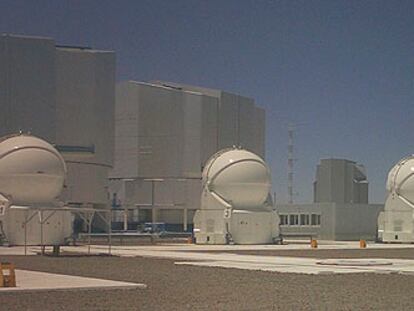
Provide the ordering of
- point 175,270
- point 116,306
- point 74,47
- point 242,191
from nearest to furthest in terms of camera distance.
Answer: point 116,306, point 175,270, point 242,191, point 74,47

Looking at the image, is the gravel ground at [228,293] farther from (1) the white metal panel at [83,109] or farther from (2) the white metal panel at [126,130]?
(2) the white metal panel at [126,130]

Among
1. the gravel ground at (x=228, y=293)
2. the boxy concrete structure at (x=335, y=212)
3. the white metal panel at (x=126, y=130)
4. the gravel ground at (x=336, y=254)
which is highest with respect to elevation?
the white metal panel at (x=126, y=130)

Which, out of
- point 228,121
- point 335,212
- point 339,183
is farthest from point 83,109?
point 339,183

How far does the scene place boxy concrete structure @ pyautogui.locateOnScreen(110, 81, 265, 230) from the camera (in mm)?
100875

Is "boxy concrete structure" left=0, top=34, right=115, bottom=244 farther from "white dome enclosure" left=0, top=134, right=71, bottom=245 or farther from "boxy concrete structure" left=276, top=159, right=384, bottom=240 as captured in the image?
"white dome enclosure" left=0, top=134, right=71, bottom=245

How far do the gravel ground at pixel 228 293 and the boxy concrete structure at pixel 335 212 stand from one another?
206 feet

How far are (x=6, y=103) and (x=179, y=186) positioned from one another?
84.1 ft

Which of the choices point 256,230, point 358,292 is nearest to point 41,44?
point 256,230

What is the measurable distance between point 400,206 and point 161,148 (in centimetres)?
3680

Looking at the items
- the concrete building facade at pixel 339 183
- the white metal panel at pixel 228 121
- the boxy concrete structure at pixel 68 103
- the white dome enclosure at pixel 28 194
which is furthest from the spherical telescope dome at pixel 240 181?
the concrete building facade at pixel 339 183

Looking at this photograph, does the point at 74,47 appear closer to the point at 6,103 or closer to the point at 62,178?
the point at 6,103

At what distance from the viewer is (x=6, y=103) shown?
275ft

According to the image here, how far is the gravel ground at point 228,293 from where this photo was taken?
1712cm

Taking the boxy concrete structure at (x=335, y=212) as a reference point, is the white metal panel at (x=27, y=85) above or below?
above
